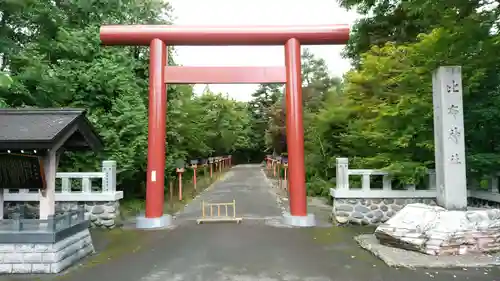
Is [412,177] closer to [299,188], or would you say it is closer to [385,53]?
[299,188]

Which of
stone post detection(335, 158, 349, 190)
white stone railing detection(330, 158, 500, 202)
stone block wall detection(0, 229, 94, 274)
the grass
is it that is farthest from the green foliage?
stone block wall detection(0, 229, 94, 274)

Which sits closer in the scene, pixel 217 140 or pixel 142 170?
pixel 142 170

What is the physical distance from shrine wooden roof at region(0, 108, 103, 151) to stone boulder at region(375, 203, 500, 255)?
6.52 metres

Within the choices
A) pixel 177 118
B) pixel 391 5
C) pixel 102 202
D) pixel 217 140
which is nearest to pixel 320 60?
pixel 217 140

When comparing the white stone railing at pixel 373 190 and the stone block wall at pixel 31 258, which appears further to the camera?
the white stone railing at pixel 373 190

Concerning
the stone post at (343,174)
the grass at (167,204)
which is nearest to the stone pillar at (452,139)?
the stone post at (343,174)

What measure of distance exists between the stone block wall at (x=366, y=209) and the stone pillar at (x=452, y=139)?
170 cm

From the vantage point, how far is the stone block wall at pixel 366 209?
10.1 m

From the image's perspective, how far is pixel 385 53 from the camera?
42.4 feet

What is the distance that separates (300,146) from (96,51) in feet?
25.1

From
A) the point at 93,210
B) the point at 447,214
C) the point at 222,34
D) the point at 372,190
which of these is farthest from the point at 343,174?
the point at 93,210

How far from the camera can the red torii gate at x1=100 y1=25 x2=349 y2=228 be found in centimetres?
1042

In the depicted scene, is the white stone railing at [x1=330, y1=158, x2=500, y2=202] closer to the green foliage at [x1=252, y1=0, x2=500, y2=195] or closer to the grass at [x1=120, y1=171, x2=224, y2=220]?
the green foliage at [x1=252, y1=0, x2=500, y2=195]

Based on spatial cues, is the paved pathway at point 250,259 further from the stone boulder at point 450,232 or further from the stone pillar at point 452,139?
the stone pillar at point 452,139
